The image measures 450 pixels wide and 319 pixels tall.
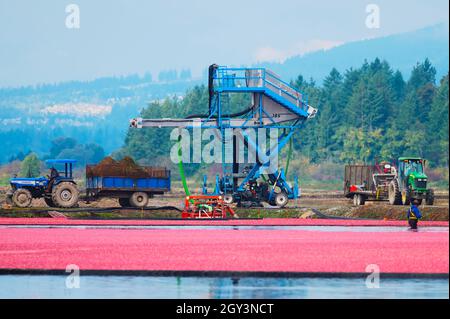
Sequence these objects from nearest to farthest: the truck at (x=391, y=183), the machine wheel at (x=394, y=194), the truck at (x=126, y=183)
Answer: the truck at (x=391, y=183) < the machine wheel at (x=394, y=194) < the truck at (x=126, y=183)

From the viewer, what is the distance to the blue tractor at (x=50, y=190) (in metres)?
61.2

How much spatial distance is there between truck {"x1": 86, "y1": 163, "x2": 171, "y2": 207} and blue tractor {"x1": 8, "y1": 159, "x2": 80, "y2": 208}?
1815 millimetres

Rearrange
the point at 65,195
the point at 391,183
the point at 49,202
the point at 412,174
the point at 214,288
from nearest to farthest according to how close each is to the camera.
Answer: the point at 214,288, the point at 412,174, the point at 391,183, the point at 65,195, the point at 49,202

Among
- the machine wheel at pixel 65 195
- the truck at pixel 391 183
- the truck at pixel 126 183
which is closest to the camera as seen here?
the truck at pixel 391 183

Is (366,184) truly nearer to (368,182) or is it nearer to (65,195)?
(368,182)

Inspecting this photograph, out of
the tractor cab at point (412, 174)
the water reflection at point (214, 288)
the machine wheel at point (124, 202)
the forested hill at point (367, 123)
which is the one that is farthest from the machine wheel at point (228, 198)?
the forested hill at point (367, 123)

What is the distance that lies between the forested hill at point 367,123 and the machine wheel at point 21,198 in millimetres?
74430

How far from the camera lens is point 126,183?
6319 centimetres

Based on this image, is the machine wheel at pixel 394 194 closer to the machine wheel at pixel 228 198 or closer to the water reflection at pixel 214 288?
the machine wheel at pixel 228 198

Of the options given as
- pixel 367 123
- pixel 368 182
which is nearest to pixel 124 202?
pixel 368 182

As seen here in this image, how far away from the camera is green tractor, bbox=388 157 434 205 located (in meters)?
58.7

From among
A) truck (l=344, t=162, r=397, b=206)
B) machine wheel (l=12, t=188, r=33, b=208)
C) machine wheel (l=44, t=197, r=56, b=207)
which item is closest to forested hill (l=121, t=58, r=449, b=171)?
truck (l=344, t=162, r=397, b=206)

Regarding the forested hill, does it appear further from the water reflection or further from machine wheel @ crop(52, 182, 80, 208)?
the water reflection

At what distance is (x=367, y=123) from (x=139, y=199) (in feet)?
318
